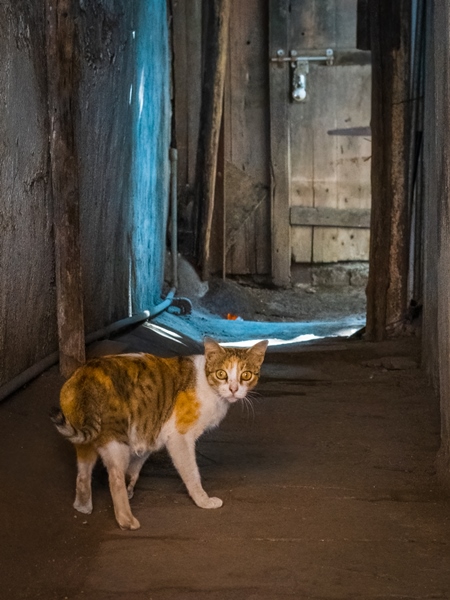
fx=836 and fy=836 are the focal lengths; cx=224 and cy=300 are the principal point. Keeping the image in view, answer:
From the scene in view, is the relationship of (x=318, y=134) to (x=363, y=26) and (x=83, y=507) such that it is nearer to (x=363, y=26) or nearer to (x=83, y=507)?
(x=363, y=26)

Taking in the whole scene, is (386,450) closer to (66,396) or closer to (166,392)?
(166,392)

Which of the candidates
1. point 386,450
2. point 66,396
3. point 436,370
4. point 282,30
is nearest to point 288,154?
point 282,30

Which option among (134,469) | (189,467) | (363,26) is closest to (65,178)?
(134,469)

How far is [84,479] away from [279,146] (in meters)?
8.28

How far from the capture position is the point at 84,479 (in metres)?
3.46

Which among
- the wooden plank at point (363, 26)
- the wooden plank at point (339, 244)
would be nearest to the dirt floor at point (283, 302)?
the wooden plank at point (339, 244)

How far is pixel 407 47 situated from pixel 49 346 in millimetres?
3924

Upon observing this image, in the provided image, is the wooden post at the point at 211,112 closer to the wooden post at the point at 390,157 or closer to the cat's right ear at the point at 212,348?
the wooden post at the point at 390,157

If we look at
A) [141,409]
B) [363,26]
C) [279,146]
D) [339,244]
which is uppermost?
[363,26]

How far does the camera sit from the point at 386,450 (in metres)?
4.49

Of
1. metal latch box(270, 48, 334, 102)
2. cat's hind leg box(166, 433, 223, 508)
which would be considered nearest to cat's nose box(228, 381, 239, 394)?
cat's hind leg box(166, 433, 223, 508)

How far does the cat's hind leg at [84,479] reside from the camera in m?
3.45

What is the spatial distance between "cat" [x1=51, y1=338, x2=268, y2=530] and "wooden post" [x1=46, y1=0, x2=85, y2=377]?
42.0 inches

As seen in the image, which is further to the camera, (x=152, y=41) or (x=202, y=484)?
(x=152, y=41)
